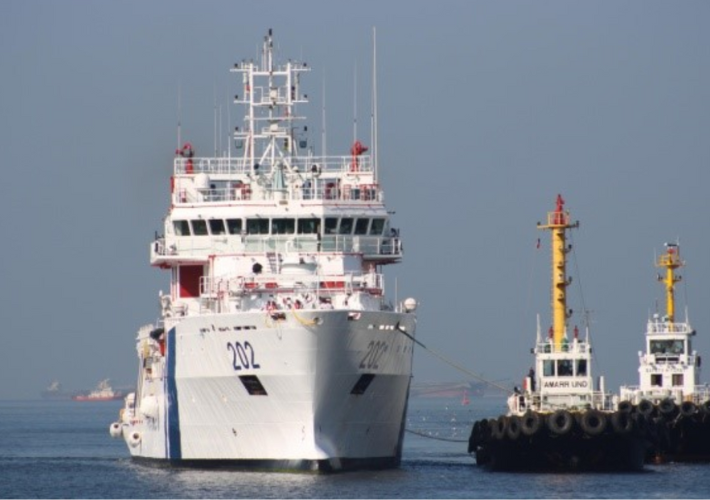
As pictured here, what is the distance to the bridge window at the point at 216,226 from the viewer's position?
192 ft

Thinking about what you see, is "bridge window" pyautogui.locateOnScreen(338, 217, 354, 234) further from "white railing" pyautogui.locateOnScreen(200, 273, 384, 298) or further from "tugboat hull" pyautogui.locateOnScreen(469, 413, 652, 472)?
"tugboat hull" pyautogui.locateOnScreen(469, 413, 652, 472)

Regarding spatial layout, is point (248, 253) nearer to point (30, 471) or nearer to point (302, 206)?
point (302, 206)

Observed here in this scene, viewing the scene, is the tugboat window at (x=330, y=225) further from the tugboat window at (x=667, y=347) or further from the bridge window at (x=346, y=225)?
the tugboat window at (x=667, y=347)

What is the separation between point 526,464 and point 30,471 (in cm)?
1757

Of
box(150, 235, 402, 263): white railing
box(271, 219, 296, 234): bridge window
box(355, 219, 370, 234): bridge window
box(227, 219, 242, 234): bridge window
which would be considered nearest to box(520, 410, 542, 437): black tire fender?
box(150, 235, 402, 263): white railing

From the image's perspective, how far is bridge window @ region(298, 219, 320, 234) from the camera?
190 ft

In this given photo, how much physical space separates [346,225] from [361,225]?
635mm

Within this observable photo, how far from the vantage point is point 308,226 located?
58.0m

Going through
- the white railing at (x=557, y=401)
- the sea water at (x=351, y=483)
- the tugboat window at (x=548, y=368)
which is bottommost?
the sea water at (x=351, y=483)

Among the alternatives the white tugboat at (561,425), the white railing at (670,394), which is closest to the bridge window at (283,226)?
the white tugboat at (561,425)

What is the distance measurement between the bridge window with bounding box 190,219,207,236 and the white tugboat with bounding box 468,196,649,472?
1061cm

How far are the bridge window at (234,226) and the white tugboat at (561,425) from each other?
9.72m

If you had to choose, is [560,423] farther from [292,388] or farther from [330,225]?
[330,225]

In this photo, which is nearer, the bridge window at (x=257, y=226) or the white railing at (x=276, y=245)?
the white railing at (x=276, y=245)
